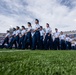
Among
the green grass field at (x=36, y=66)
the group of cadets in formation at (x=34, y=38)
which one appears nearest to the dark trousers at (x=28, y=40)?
the group of cadets in formation at (x=34, y=38)

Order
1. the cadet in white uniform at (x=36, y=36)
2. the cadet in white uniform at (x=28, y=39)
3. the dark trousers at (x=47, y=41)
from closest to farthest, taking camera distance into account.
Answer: the cadet in white uniform at (x=36, y=36), the cadet in white uniform at (x=28, y=39), the dark trousers at (x=47, y=41)

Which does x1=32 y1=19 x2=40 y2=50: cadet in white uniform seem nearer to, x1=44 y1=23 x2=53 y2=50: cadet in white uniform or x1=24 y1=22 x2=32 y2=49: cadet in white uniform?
x1=24 y1=22 x2=32 y2=49: cadet in white uniform

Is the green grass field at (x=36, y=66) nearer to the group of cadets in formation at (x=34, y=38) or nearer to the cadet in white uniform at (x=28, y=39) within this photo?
the group of cadets in formation at (x=34, y=38)

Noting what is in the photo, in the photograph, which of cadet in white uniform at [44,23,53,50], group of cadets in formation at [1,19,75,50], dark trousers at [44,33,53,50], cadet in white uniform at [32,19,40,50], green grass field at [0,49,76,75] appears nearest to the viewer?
green grass field at [0,49,76,75]

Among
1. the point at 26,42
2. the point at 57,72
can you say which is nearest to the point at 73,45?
the point at 26,42

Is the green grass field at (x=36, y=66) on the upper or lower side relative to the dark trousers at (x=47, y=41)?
lower

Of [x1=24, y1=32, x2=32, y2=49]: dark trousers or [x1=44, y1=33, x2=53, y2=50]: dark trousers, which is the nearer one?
[x1=24, y1=32, x2=32, y2=49]: dark trousers

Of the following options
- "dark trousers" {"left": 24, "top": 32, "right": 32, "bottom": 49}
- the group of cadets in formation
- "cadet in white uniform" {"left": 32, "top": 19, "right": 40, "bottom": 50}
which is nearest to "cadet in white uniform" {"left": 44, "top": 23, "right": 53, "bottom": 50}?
the group of cadets in formation


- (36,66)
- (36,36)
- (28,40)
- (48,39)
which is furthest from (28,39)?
(36,66)

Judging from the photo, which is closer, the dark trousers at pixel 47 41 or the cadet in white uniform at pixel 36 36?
the cadet in white uniform at pixel 36 36

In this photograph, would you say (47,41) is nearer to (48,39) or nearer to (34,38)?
(48,39)

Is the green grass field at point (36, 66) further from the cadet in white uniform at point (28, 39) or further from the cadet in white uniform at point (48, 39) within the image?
the cadet in white uniform at point (48, 39)

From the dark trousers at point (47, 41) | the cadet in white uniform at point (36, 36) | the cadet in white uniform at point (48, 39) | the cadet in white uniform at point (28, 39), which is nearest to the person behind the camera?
the cadet in white uniform at point (36, 36)

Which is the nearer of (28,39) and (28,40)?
(28,39)
